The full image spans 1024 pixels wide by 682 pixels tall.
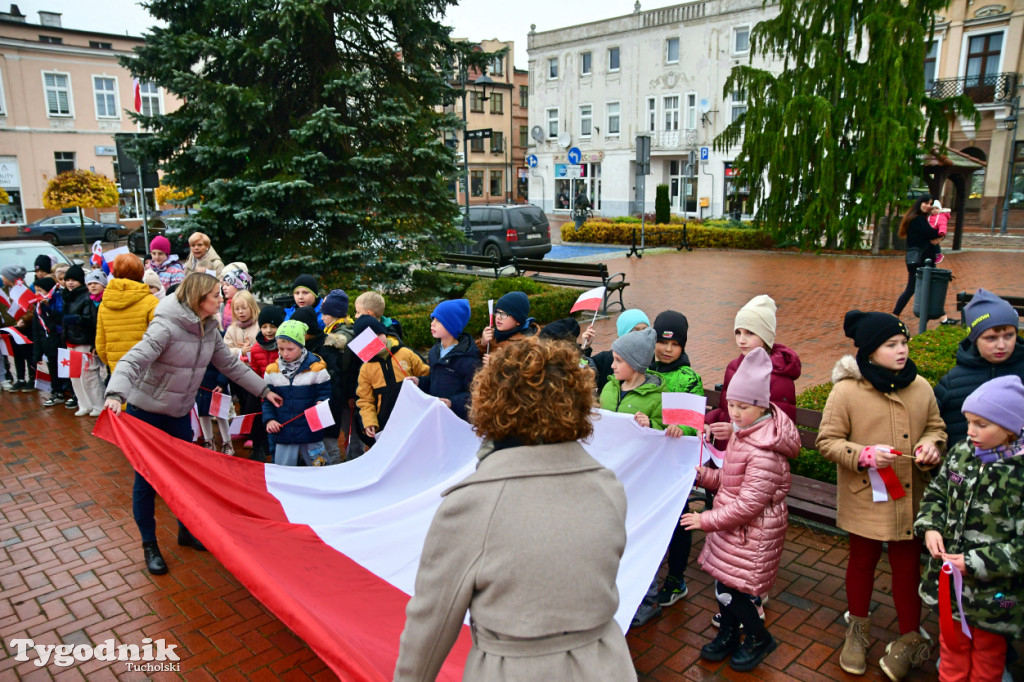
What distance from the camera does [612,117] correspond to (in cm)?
4812

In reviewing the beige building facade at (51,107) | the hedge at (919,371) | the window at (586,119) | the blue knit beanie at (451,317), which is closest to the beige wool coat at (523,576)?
the blue knit beanie at (451,317)

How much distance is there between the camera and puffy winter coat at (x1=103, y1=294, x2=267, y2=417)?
502 centimetres

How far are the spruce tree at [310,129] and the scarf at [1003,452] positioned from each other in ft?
31.8

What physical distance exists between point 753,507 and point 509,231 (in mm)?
19205

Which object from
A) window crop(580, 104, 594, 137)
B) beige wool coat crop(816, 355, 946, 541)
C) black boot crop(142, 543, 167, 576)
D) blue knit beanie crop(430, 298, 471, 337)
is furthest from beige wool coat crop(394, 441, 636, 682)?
window crop(580, 104, 594, 137)

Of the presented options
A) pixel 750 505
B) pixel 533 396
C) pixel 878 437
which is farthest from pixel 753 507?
pixel 533 396

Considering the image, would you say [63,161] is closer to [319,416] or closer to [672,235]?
[672,235]

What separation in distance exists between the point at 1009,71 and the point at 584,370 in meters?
42.7

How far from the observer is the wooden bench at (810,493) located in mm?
4938

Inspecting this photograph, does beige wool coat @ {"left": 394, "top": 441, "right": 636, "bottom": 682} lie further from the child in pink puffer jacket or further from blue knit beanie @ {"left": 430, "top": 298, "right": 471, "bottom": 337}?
blue knit beanie @ {"left": 430, "top": 298, "right": 471, "bottom": 337}

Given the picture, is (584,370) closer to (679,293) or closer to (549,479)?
(549,479)

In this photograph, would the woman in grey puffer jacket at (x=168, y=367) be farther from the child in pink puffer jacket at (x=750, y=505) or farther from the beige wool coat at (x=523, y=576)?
the beige wool coat at (x=523, y=576)

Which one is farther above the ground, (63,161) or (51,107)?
(51,107)

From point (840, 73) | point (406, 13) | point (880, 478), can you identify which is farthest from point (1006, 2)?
point (880, 478)
